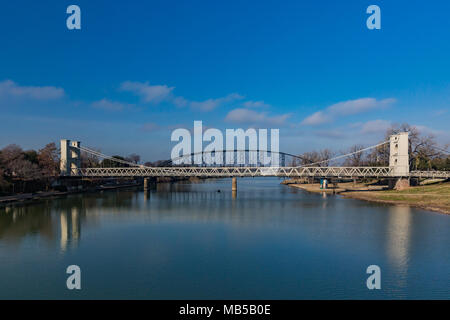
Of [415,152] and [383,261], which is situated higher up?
[415,152]

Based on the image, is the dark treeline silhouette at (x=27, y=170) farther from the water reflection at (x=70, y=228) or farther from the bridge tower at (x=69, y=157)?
the water reflection at (x=70, y=228)

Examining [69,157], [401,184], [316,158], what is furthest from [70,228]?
[316,158]

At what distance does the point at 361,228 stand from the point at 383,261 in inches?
369

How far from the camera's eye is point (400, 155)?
5931 cm

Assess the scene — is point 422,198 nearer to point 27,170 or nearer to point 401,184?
point 401,184

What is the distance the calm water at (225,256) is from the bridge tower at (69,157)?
3658cm

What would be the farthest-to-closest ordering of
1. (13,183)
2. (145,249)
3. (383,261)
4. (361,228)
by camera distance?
(13,183), (361,228), (145,249), (383,261)

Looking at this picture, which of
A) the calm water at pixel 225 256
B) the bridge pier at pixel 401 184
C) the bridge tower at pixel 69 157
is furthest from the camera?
the bridge tower at pixel 69 157

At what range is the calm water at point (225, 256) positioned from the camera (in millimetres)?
13586

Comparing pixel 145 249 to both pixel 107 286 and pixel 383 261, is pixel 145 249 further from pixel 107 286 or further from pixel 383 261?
pixel 383 261

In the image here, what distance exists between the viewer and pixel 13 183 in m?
49.5

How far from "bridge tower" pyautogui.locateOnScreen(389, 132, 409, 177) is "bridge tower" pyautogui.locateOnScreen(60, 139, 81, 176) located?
205 feet

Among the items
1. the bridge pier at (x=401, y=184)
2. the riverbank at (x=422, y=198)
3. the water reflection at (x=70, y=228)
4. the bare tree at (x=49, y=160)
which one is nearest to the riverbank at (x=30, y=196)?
the bare tree at (x=49, y=160)
